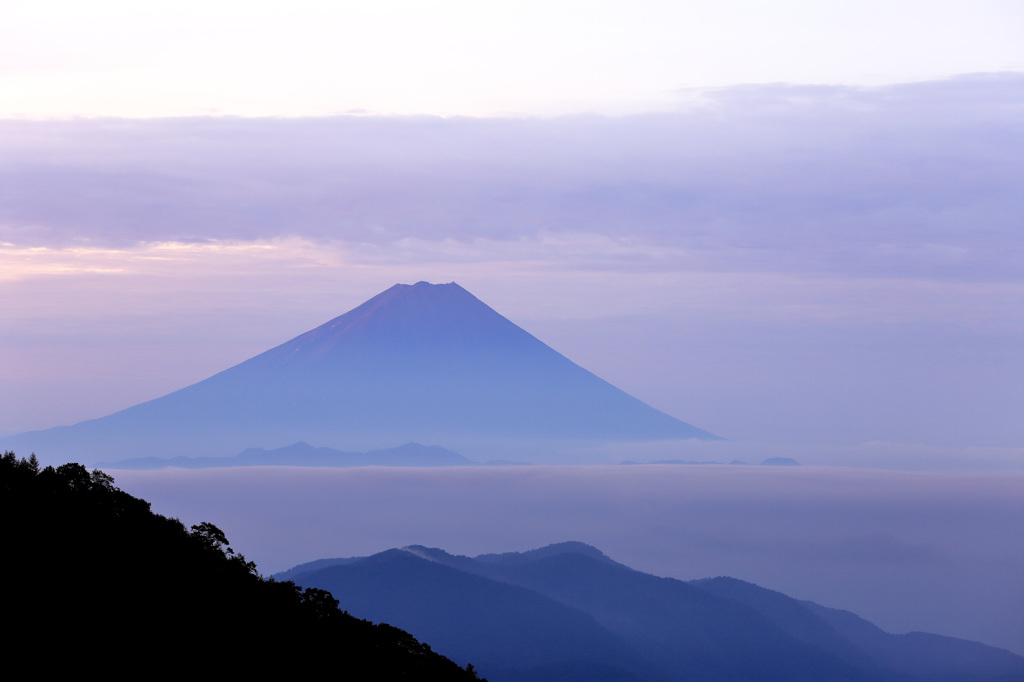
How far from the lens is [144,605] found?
4394 cm

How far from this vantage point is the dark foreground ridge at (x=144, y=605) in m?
39.4

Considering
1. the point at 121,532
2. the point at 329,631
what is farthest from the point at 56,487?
the point at 329,631

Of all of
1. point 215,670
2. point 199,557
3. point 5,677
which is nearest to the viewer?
point 5,677

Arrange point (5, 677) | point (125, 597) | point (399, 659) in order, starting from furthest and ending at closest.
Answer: point (399, 659) → point (125, 597) → point (5, 677)

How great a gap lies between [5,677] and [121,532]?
17.7 metres

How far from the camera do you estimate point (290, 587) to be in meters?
56.2

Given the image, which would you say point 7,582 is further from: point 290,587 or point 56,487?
point 290,587

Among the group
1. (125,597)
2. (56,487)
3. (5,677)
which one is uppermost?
(56,487)

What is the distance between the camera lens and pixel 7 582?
4209cm

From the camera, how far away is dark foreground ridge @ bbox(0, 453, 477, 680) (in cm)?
3938

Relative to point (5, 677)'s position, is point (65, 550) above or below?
above

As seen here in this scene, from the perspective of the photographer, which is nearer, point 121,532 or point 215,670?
point 215,670

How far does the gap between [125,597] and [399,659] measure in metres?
13.6

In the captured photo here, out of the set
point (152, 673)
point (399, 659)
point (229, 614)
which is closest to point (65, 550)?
point (229, 614)
